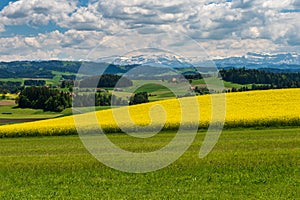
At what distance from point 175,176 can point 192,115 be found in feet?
53.5

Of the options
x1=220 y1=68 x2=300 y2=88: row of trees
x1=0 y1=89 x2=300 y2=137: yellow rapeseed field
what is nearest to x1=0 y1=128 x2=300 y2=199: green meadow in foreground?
x1=0 y1=89 x2=300 y2=137: yellow rapeseed field

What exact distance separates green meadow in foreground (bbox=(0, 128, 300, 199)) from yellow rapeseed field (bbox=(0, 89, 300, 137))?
24.0 feet

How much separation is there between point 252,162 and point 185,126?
1271 cm

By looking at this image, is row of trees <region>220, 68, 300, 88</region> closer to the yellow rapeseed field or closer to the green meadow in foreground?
the yellow rapeseed field

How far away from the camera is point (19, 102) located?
103 meters

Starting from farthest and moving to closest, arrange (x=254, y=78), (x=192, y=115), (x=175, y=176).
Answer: (x=254, y=78) → (x=192, y=115) → (x=175, y=176)

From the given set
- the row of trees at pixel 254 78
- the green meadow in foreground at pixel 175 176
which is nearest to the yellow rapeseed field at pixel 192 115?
the green meadow in foreground at pixel 175 176

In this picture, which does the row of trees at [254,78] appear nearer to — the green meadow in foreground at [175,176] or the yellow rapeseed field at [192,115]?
the yellow rapeseed field at [192,115]

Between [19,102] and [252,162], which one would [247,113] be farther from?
[19,102]

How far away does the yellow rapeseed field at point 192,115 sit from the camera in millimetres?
28469

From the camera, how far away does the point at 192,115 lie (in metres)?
30.8

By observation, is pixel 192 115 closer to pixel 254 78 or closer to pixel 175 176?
pixel 175 176

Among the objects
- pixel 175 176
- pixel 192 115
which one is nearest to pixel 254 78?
pixel 192 115

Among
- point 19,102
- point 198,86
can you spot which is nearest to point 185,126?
point 198,86
